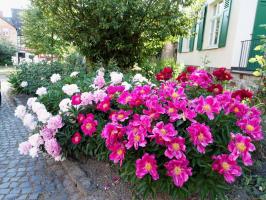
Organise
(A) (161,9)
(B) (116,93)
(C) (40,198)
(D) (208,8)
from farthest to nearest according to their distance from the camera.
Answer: (D) (208,8)
(A) (161,9)
(B) (116,93)
(C) (40,198)

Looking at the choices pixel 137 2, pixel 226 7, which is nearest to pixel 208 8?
pixel 226 7

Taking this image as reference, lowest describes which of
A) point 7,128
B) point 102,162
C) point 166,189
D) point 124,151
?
point 7,128

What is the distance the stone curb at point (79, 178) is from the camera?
2.41 metres

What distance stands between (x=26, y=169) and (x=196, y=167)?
220cm

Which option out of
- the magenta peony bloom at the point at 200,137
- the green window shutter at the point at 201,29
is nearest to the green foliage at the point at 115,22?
the green window shutter at the point at 201,29

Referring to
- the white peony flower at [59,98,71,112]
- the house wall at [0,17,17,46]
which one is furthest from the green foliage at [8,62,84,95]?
the house wall at [0,17,17,46]

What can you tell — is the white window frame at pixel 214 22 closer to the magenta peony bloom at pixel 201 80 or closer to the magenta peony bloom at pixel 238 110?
the magenta peony bloom at pixel 201 80

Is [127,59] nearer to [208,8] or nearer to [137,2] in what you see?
[137,2]

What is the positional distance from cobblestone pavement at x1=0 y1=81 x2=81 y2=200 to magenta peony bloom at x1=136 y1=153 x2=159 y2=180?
37.9 inches

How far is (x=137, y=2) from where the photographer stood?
6.05 meters

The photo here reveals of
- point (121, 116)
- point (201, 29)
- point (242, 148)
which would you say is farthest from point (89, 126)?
point (201, 29)

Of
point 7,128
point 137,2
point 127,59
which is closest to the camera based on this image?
point 7,128

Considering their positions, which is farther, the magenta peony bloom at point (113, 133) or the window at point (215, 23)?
the window at point (215, 23)

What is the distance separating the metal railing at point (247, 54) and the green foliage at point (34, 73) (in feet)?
15.4
